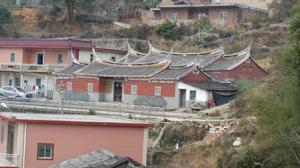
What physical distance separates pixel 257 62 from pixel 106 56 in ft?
44.6

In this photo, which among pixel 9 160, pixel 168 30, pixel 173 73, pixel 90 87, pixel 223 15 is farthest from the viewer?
pixel 223 15

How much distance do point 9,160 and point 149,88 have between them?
24277 millimetres

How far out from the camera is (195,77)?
164 feet

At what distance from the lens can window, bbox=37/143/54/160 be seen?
88.0 feet

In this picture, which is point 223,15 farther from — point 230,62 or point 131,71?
point 131,71

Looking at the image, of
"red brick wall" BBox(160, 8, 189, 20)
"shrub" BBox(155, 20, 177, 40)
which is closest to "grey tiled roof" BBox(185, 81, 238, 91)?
"shrub" BBox(155, 20, 177, 40)

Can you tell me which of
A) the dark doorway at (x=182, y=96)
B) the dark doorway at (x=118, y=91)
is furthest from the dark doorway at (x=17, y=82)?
the dark doorway at (x=182, y=96)

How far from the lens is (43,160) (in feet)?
87.7

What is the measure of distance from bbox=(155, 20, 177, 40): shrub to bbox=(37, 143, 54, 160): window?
45374 mm

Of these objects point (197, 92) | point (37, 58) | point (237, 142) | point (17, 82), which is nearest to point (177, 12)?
point (37, 58)

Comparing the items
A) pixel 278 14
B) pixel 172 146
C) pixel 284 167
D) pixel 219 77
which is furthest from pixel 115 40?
pixel 284 167

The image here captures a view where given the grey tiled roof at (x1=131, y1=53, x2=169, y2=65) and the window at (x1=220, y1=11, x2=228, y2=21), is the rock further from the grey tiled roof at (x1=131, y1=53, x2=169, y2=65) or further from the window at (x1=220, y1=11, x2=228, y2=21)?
the window at (x1=220, y1=11, x2=228, y2=21)

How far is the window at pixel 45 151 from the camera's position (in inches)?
1056

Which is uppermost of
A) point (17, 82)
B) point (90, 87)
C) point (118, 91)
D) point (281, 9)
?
point (281, 9)
